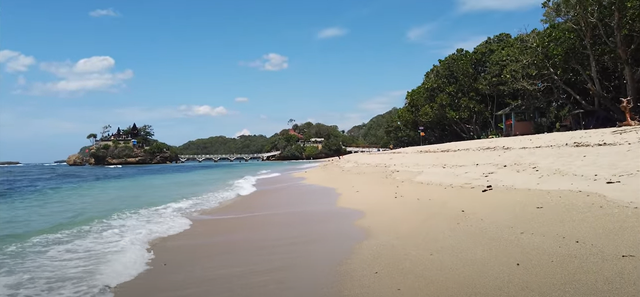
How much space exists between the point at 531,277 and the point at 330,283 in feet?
5.78

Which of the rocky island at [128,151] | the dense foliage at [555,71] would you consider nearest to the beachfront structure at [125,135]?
the rocky island at [128,151]

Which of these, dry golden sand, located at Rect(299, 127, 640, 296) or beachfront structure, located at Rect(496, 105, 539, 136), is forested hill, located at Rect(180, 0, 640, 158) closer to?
beachfront structure, located at Rect(496, 105, 539, 136)

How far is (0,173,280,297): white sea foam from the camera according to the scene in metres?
4.17

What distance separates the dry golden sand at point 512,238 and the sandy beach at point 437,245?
0.05 ft

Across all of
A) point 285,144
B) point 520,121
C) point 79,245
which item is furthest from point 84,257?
point 285,144

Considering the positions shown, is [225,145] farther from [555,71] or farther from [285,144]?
[555,71]

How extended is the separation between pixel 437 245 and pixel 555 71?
26.2 metres

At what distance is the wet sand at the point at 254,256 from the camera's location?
148 inches

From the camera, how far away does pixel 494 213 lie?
5.94 m

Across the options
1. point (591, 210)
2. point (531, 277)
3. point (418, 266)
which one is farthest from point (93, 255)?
point (591, 210)

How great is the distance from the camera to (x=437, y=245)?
4594 millimetres

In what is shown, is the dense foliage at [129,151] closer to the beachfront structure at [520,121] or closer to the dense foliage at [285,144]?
the dense foliage at [285,144]

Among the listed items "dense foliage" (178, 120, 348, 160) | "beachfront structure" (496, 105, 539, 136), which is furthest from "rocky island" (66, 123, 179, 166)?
"beachfront structure" (496, 105, 539, 136)

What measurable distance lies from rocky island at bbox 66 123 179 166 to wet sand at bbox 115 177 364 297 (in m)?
110
